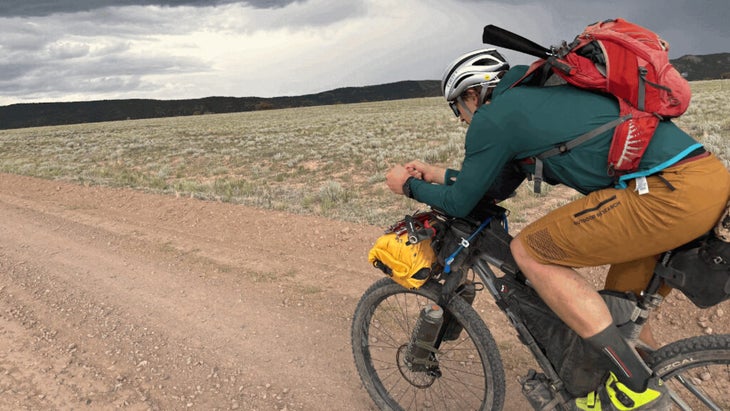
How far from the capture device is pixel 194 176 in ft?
54.3

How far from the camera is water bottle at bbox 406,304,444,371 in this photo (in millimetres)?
2900

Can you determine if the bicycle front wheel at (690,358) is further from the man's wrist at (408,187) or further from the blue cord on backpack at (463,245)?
the man's wrist at (408,187)

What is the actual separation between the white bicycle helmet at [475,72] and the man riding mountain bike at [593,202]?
8cm

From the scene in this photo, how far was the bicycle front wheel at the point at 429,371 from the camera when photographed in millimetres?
2812

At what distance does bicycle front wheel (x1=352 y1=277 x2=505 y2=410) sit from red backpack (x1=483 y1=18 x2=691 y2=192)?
1159 mm

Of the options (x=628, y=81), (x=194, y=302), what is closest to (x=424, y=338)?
(x=628, y=81)

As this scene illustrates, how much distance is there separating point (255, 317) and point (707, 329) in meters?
4.18

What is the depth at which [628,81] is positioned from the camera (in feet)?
6.78

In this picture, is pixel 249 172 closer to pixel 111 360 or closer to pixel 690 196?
pixel 111 360

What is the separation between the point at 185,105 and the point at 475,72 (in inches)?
5685

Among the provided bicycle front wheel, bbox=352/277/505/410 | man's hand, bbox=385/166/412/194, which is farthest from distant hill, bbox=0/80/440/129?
man's hand, bbox=385/166/412/194

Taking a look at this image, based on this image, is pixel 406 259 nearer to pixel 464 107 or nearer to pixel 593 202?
pixel 464 107

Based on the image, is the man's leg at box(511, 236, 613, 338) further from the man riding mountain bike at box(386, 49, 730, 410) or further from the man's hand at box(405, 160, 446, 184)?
the man's hand at box(405, 160, 446, 184)

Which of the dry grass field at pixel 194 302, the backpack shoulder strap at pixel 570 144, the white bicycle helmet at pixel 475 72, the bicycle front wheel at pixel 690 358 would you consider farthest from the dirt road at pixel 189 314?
the white bicycle helmet at pixel 475 72
